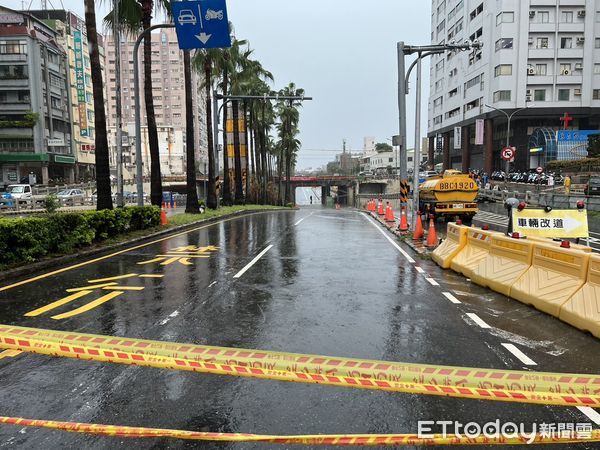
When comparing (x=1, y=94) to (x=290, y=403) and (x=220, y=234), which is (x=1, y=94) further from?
(x=290, y=403)

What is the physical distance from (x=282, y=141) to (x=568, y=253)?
7031 cm

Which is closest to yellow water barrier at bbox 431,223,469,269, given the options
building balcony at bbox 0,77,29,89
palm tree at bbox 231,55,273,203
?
palm tree at bbox 231,55,273,203

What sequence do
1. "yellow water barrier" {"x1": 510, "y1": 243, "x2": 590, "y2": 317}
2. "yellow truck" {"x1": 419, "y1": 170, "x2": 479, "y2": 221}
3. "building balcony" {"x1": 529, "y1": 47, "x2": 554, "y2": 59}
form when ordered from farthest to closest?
"building balcony" {"x1": 529, "y1": 47, "x2": 554, "y2": 59}, "yellow truck" {"x1": 419, "y1": 170, "x2": 479, "y2": 221}, "yellow water barrier" {"x1": 510, "y1": 243, "x2": 590, "y2": 317}

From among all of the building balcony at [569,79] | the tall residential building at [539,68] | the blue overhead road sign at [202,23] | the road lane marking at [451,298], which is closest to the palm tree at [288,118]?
the tall residential building at [539,68]

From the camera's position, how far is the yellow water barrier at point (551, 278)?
261 inches

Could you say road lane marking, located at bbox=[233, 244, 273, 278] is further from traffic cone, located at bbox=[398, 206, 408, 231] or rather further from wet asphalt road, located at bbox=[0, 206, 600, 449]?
traffic cone, located at bbox=[398, 206, 408, 231]

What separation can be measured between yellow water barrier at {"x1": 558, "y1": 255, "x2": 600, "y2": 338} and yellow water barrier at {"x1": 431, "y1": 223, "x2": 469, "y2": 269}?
4.46 meters

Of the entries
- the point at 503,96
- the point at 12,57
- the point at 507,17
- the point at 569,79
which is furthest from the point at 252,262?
the point at 12,57

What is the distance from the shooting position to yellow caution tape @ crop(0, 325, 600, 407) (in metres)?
3.47

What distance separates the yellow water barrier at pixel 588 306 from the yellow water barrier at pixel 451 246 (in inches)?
176

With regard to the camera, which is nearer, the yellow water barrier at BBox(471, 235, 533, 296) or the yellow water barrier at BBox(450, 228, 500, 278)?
the yellow water barrier at BBox(471, 235, 533, 296)

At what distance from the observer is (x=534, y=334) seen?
601cm

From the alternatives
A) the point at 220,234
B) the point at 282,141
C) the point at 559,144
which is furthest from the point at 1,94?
the point at 559,144

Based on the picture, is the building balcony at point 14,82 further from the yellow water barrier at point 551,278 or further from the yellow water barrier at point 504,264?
the yellow water barrier at point 551,278
